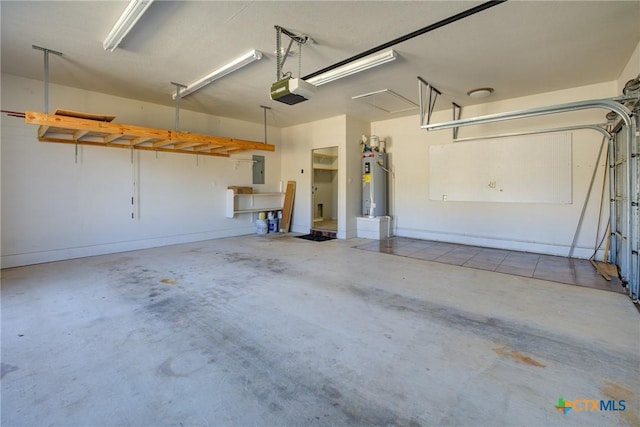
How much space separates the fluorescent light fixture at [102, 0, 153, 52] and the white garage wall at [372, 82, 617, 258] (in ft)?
18.0

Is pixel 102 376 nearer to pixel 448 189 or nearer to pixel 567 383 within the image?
pixel 567 383

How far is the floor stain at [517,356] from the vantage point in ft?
6.58

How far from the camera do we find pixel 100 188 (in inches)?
207

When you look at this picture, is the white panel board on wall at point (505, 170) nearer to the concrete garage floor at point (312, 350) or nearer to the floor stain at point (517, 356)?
the concrete garage floor at point (312, 350)

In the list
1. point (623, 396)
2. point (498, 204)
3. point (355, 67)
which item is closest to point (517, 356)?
point (623, 396)

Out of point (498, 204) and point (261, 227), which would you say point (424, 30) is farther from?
point (261, 227)

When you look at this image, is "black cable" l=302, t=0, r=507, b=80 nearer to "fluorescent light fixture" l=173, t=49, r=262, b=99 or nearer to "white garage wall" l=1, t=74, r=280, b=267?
"fluorescent light fixture" l=173, t=49, r=262, b=99

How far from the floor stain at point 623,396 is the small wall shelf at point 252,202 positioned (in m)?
6.51

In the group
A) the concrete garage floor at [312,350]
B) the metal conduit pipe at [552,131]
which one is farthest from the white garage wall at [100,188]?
the metal conduit pipe at [552,131]

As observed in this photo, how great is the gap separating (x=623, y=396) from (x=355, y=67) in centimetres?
396

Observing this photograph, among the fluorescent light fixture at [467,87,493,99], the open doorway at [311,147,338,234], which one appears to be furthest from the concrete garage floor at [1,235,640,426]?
the open doorway at [311,147,338,234]

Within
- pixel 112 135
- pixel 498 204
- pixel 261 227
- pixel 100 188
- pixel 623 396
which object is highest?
pixel 112 135

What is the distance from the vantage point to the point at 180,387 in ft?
5.68

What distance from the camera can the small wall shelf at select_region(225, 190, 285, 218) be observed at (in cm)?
698
